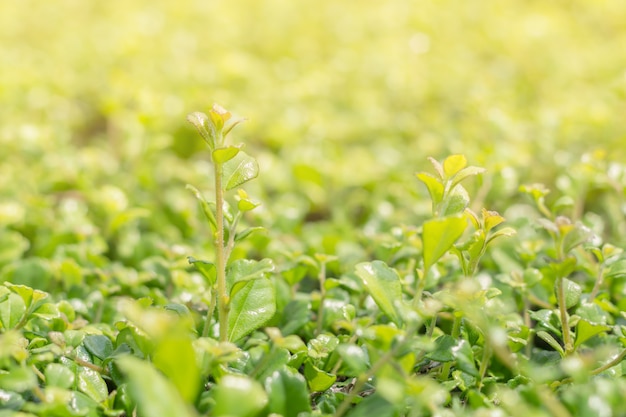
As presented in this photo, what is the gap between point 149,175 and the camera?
88.1 inches

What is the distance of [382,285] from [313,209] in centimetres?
113

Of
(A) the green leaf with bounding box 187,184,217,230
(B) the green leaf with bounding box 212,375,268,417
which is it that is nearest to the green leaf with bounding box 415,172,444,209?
(A) the green leaf with bounding box 187,184,217,230

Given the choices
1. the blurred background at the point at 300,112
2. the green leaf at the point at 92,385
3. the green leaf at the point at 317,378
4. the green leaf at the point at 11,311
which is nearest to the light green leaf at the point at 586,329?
the green leaf at the point at 317,378

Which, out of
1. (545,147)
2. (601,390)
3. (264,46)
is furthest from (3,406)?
(264,46)

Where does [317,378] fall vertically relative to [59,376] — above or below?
below

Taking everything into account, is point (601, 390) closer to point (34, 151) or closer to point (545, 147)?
point (545, 147)

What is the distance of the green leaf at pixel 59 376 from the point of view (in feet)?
3.58

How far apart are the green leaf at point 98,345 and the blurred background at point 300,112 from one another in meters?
0.35

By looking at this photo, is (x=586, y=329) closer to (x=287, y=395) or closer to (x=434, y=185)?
(x=434, y=185)

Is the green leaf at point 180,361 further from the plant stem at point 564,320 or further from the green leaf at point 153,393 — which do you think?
the plant stem at point 564,320

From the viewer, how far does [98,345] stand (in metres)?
1.28

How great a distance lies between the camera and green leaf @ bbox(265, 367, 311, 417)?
1.10m

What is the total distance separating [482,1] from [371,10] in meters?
0.68

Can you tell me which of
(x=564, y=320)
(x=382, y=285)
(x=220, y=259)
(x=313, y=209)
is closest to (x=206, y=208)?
(x=220, y=259)
